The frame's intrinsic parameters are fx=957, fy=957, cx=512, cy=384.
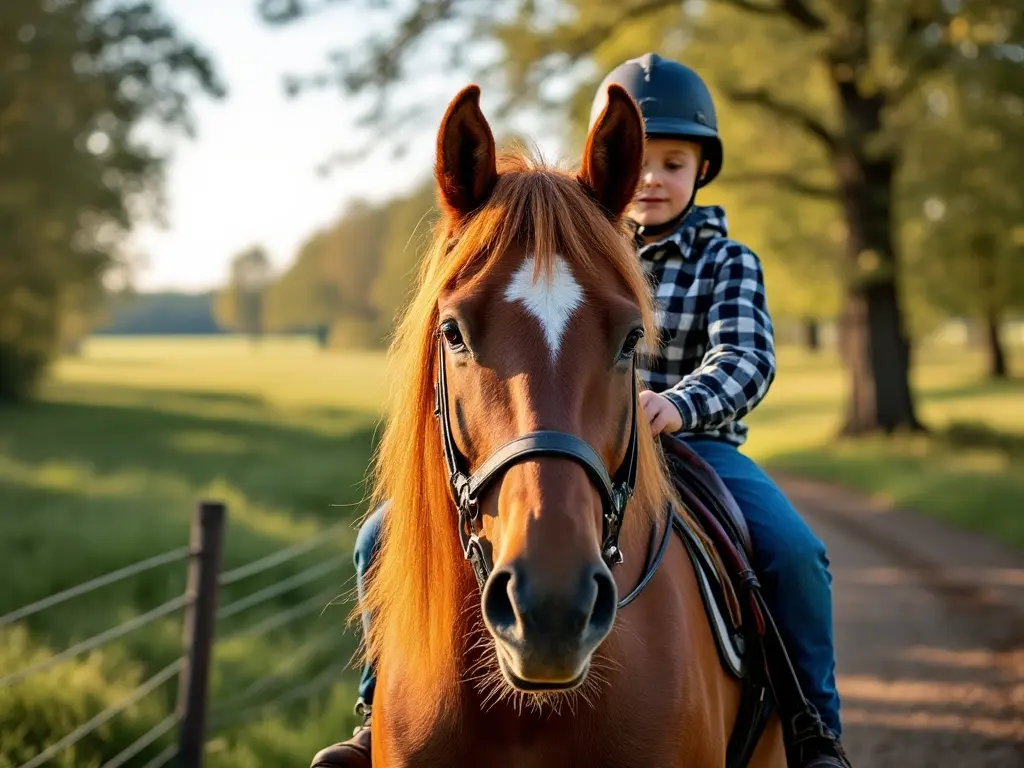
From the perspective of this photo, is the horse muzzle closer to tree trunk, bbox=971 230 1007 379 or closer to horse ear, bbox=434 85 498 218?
horse ear, bbox=434 85 498 218

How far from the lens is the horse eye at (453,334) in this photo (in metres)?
2.00

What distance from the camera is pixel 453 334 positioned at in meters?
2.00

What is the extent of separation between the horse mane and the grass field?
13.1 inches

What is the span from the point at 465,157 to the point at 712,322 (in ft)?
3.79

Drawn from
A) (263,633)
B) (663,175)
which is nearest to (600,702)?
(663,175)

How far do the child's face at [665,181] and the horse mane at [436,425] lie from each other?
99 centimetres

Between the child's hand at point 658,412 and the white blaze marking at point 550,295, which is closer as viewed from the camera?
the white blaze marking at point 550,295

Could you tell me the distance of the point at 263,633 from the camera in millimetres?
6754

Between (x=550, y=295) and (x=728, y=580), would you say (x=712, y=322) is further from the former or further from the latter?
(x=550, y=295)

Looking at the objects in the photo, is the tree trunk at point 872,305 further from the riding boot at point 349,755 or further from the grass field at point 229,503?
the riding boot at point 349,755

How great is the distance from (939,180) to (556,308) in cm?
1546

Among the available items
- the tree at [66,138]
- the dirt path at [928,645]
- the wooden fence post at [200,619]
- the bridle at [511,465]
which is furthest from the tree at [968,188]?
the tree at [66,138]

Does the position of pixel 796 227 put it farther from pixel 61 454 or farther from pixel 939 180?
pixel 61 454

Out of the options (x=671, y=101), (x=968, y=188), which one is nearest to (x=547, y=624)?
(x=671, y=101)
